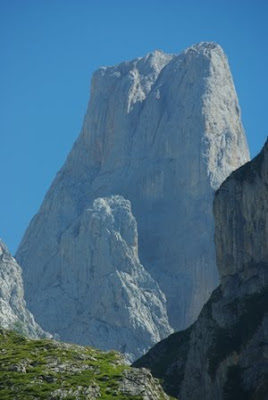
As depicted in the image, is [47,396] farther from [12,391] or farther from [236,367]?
[236,367]

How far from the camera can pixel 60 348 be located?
3150 inches

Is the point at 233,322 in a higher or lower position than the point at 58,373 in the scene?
higher

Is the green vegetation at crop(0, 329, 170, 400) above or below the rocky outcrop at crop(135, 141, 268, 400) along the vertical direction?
below

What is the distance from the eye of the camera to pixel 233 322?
112 m

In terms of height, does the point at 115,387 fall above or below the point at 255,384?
below

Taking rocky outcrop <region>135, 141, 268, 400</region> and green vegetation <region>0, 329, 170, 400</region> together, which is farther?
rocky outcrop <region>135, 141, 268, 400</region>

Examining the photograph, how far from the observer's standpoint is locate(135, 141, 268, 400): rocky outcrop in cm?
10444

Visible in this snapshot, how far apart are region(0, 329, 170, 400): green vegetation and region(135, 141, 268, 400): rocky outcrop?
22616mm

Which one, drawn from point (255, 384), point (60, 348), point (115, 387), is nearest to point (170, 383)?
point (255, 384)

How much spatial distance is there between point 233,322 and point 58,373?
132ft

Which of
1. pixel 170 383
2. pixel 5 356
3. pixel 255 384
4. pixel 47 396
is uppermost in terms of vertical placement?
pixel 170 383

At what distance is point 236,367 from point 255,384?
4.60 meters

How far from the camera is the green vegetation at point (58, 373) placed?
70.3 meters

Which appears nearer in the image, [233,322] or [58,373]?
[58,373]
